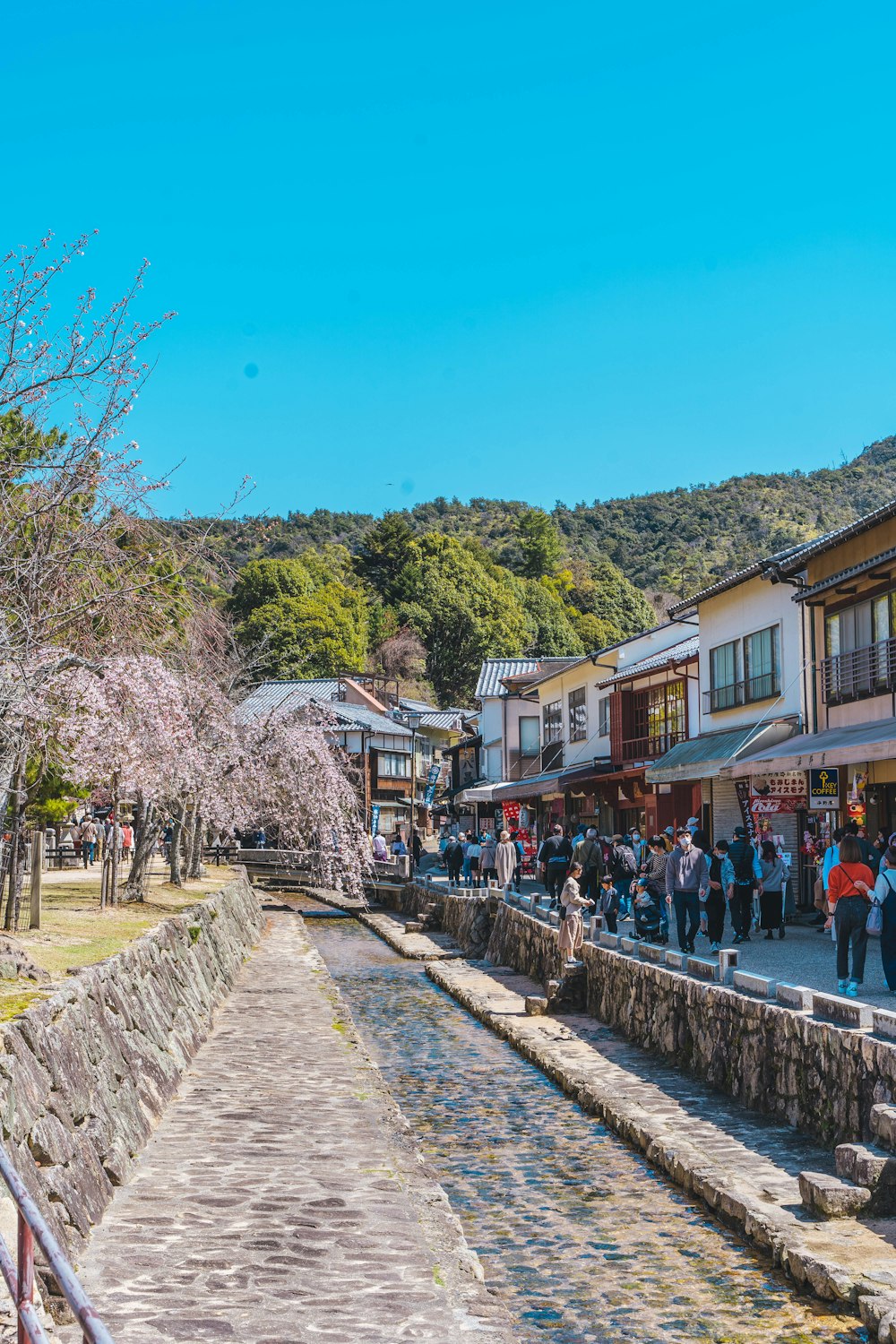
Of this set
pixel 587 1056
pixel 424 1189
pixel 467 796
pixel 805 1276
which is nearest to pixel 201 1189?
pixel 424 1189

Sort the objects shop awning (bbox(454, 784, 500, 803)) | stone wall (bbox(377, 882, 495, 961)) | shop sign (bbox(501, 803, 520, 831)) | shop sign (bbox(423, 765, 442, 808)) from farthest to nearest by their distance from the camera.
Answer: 1. shop sign (bbox(423, 765, 442, 808))
2. shop sign (bbox(501, 803, 520, 831))
3. shop awning (bbox(454, 784, 500, 803))
4. stone wall (bbox(377, 882, 495, 961))

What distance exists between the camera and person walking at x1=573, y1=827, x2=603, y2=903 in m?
22.7

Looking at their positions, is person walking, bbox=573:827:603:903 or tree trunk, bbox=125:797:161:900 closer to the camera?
tree trunk, bbox=125:797:161:900

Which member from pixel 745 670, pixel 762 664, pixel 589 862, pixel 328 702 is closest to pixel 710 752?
pixel 762 664

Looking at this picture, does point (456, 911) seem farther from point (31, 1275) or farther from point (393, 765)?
point (31, 1275)

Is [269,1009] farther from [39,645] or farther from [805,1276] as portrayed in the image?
[805,1276]

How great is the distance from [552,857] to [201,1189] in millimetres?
17588

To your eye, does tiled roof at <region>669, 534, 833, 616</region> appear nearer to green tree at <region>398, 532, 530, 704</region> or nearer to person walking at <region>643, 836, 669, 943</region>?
person walking at <region>643, 836, 669, 943</region>

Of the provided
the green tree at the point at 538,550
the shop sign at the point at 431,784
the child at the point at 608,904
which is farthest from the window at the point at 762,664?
the green tree at the point at 538,550

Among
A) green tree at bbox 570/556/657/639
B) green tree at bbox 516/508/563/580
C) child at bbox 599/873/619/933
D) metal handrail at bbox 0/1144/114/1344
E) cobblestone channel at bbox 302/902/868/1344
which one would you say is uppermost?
green tree at bbox 516/508/563/580

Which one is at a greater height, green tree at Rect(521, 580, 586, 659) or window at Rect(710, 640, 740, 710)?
green tree at Rect(521, 580, 586, 659)

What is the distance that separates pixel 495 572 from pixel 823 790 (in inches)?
2512

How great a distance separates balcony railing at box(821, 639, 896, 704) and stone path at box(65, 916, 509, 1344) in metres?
11.9

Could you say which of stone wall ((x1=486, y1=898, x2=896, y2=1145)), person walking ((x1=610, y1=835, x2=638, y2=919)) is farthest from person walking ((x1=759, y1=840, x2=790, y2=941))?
person walking ((x1=610, y1=835, x2=638, y2=919))
